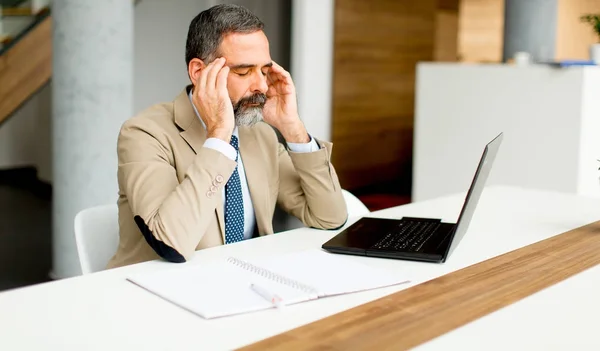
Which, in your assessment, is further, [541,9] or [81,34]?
[541,9]

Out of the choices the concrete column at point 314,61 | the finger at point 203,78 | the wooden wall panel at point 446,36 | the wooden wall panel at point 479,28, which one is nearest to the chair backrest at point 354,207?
the finger at point 203,78

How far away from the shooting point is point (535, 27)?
19.6 feet

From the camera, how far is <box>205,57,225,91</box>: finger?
2.19m

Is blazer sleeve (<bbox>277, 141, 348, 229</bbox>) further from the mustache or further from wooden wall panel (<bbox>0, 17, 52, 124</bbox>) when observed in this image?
wooden wall panel (<bbox>0, 17, 52, 124</bbox>)

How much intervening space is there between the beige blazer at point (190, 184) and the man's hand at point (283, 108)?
66 mm

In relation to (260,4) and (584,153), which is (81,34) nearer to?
(260,4)

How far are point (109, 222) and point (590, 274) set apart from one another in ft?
4.30

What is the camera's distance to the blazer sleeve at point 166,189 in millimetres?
1958

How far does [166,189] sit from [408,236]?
652 millimetres

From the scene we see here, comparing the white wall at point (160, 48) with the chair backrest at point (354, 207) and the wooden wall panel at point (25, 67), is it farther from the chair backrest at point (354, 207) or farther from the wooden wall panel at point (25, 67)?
the chair backrest at point (354, 207)

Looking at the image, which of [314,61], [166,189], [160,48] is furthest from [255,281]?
[160,48]

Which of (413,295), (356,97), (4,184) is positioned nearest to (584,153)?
(356,97)

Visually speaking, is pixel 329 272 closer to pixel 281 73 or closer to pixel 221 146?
pixel 221 146

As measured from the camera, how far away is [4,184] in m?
7.67
